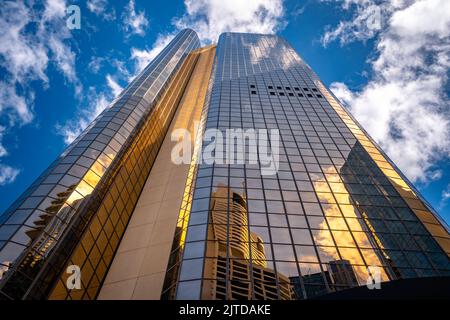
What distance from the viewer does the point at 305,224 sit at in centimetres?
2408

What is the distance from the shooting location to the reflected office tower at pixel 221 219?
19828 mm

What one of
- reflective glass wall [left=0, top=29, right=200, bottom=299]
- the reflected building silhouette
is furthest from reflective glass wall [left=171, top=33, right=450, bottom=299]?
reflective glass wall [left=0, top=29, right=200, bottom=299]

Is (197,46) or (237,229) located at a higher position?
(197,46)

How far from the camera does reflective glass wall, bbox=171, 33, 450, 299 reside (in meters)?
19.0

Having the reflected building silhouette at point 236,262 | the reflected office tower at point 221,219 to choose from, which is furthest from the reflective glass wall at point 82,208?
the reflected building silhouette at point 236,262

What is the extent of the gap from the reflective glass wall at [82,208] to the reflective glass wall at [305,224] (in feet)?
29.6

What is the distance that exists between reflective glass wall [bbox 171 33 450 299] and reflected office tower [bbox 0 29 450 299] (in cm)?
9

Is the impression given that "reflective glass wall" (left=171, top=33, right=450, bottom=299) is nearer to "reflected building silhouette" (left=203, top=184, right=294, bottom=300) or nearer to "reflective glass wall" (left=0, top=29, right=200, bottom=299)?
"reflected building silhouette" (left=203, top=184, right=294, bottom=300)

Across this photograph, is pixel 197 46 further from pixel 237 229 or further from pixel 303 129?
pixel 237 229

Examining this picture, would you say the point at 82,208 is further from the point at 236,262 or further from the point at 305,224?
the point at 305,224

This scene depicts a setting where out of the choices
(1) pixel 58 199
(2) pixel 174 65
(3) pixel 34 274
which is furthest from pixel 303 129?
(2) pixel 174 65

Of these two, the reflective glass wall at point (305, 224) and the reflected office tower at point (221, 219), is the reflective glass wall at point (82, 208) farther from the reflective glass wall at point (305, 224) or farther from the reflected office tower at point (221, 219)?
the reflective glass wall at point (305, 224)
